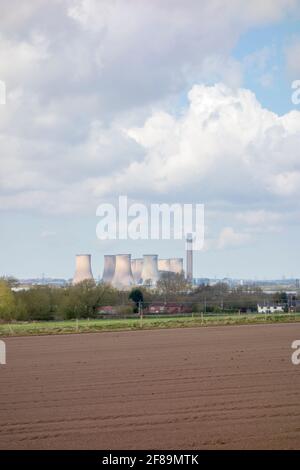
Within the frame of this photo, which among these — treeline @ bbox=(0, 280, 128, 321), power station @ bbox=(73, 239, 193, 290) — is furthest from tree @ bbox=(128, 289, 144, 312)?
power station @ bbox=(73, 239, 193, 290)

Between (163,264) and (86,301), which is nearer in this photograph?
(86,301)

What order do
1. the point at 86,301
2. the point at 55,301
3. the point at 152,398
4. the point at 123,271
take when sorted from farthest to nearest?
1. the point at 123,271
2. the point at 55,301
3. the point at 86,301
4. the point at 152,398

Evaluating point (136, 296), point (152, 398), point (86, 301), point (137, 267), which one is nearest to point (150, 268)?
point (137, 267)

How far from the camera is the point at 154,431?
1487 centimetres

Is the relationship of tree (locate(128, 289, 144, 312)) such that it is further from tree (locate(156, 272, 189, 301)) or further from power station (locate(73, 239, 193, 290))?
power station (locate(73, 239, 193, 290))

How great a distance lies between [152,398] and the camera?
19.1 meters

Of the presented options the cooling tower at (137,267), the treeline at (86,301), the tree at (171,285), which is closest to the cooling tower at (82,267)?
the tree at (171,285)

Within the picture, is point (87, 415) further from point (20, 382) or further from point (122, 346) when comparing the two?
point (122, 346)

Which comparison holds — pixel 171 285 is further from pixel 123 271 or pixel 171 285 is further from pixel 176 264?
pixel 176 264

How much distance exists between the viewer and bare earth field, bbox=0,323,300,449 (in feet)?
46.8

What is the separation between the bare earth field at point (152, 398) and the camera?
46.8 ft
